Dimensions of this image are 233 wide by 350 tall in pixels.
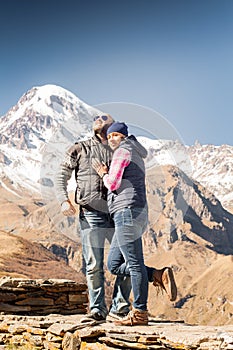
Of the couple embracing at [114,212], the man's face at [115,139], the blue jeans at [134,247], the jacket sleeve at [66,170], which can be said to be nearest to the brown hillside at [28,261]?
the jacket sleeve at [66,170]

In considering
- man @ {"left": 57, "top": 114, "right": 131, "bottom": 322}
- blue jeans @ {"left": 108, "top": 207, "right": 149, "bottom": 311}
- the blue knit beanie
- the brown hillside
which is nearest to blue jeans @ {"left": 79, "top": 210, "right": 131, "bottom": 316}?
man @ {"left": 57, "top": 114, "right": 131, "bottom": 322}

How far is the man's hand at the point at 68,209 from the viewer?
21.6ft

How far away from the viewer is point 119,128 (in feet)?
20.9

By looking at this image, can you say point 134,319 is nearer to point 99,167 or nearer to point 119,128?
point 99,167

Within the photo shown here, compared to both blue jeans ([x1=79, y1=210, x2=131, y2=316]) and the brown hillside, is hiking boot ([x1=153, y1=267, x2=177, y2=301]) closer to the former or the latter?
blue jeans ([x1=79, y1=210, x2=131, y2=316])

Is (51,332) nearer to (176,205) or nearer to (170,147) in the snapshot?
(176,205)

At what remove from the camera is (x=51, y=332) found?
5.99 m

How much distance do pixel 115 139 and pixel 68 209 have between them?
1.13 meters

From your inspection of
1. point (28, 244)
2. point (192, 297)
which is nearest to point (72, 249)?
point (192, 297)

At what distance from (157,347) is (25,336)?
2281 mm

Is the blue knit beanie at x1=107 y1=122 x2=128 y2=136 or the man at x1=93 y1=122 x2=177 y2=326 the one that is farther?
the blue knit beanie at x1=107 y1=122 x2=128 y2=136

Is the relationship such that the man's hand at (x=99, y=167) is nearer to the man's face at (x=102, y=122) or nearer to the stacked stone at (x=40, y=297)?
the man's face at (x=102, y=122)

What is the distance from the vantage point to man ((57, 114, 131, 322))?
21.6 feet

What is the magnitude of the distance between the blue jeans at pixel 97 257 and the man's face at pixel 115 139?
918 millimetres
